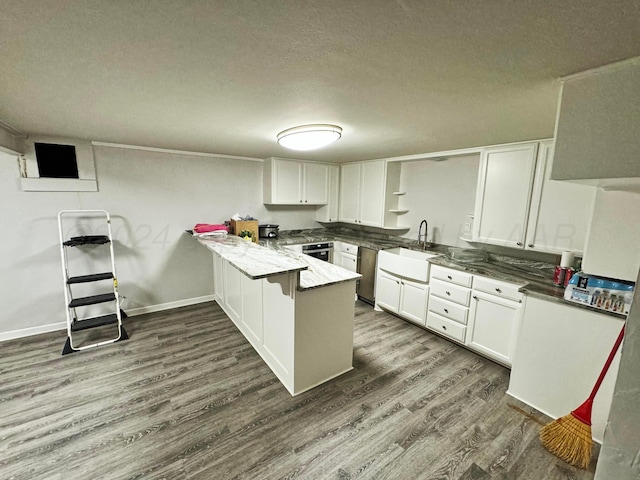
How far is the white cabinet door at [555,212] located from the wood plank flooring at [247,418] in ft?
4.24

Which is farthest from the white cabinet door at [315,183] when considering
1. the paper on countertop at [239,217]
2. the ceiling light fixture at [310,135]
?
the ceiling light fixture at [310,135]

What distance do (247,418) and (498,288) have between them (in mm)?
2412

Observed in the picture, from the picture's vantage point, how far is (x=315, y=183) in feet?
14.8

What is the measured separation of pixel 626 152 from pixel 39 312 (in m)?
4.93

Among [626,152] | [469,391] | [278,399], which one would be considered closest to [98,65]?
[626,152]

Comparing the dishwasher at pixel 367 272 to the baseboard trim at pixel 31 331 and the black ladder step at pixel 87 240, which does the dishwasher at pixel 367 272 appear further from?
the baseboard trim at pixel 31 331

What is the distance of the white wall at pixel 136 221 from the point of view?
2.93m

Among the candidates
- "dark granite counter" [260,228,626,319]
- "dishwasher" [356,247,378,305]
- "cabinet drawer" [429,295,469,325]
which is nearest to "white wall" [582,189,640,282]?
"dark granite counter" [260,228,626,319]

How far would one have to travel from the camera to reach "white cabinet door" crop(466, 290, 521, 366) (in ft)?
8.21

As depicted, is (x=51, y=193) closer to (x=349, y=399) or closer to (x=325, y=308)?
(x=325, y=308)

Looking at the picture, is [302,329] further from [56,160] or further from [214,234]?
[56,160]

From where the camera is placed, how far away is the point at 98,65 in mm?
1224

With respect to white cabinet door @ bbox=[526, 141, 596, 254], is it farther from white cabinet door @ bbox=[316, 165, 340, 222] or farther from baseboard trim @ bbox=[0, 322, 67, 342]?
baseboard trim @ bbox=[0, 322, 67, 342]

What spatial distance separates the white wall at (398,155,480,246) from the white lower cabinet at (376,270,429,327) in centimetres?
81
